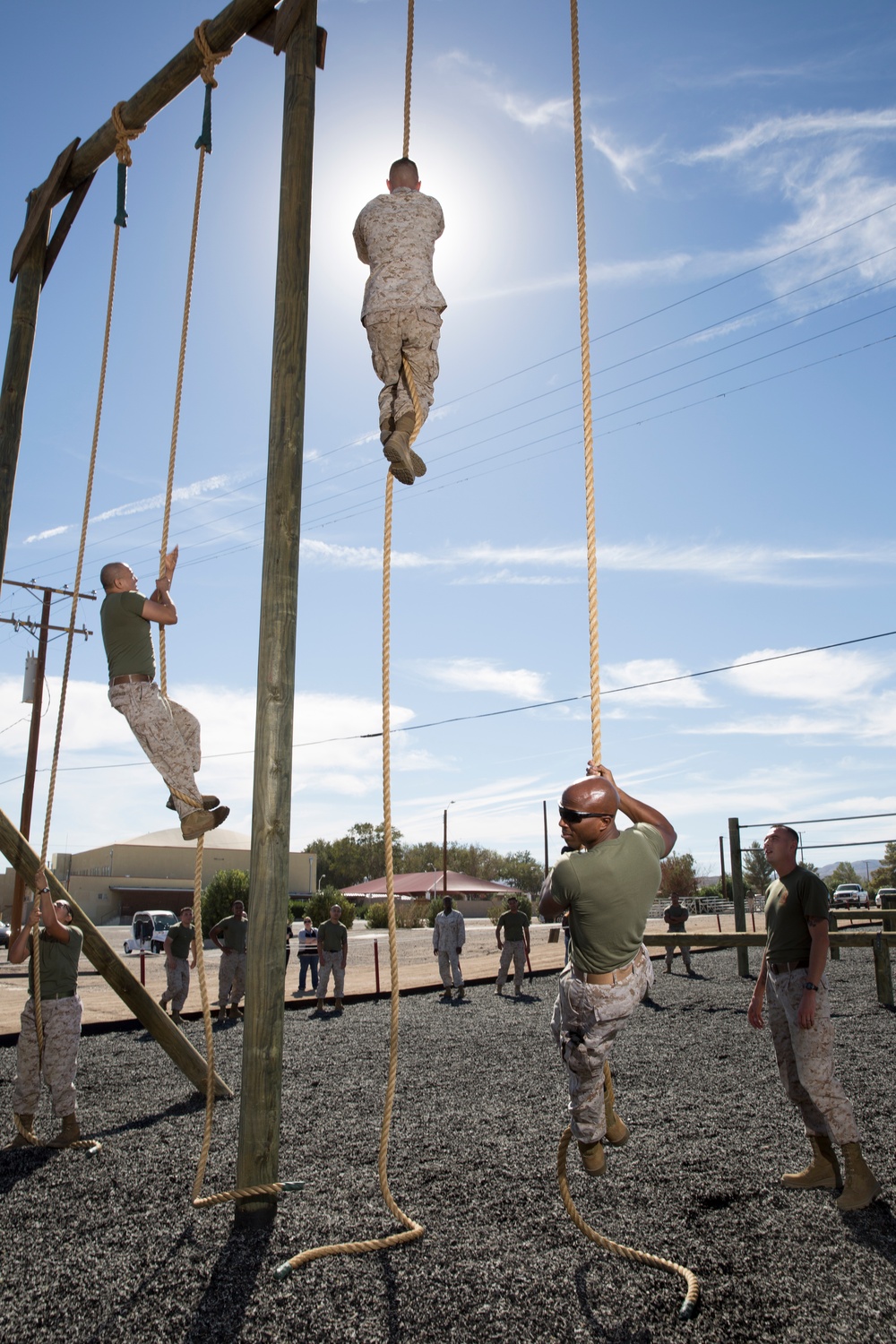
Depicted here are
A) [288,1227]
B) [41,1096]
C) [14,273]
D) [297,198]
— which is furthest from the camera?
[41,1096]

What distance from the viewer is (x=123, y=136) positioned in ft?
20.1

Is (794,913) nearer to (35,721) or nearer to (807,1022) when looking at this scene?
(807,1022)

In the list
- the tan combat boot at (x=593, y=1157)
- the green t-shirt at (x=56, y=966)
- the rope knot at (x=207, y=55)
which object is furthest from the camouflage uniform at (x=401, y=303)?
the green t-shirt at (x=56, y=966)

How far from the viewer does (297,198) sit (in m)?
5.07

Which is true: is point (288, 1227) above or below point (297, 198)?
below

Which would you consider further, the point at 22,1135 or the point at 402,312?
the point at 22,1135

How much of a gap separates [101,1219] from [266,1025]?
138 centimetres

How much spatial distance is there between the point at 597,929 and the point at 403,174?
386 cm

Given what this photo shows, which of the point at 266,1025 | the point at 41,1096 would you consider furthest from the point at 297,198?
the point at 41,1096

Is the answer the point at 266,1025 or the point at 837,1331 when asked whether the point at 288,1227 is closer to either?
the point at 266,1025

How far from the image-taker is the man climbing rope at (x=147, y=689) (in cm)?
436

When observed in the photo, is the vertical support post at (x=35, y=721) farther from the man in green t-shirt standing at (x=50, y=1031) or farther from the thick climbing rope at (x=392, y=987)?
the thick climbing rope at (x=392, y=987)

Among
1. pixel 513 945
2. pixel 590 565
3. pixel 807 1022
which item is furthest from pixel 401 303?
pixel 513 945

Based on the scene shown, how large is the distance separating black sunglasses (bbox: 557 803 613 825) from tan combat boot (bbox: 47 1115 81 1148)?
4.93 meters
